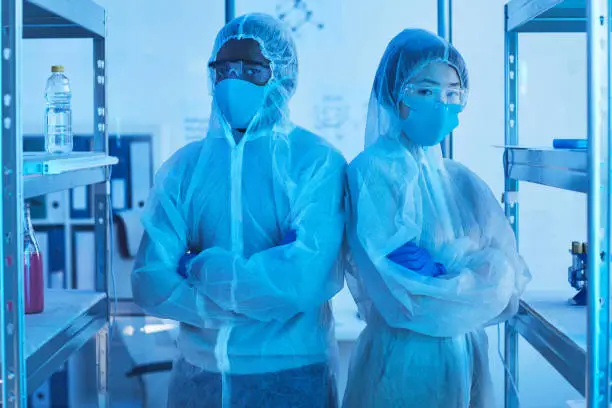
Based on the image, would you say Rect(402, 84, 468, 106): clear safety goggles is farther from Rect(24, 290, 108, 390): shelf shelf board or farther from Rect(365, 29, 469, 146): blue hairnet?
Rect(24, 290, 108, 390): shelf shelf board

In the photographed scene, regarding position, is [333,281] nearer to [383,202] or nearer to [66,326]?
[383,202]

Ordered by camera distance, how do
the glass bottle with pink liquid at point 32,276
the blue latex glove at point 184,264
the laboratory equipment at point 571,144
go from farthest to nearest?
1. the glass bottle with pink liquid at point 32,276
2. the blue latex glove at point 184,264
3. the laboratory equipment at point 571,144

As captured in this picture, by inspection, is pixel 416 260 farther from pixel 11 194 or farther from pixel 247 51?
pixel 11 194

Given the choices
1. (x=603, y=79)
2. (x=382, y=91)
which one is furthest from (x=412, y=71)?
(x=603, y=79)

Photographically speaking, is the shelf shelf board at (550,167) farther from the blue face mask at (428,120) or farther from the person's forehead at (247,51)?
the person's forehead at (247,51)

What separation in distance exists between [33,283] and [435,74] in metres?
0.99

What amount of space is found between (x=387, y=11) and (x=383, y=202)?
208cm

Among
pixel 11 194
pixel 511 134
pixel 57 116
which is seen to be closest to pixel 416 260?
pixel 511 134

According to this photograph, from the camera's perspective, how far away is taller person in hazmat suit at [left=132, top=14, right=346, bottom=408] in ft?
4.52

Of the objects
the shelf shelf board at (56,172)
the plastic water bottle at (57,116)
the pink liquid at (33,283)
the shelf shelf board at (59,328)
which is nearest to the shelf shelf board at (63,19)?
the plastic water bottle at (57,116)

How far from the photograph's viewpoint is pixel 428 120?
1.46 meters

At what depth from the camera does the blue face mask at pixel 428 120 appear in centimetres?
146

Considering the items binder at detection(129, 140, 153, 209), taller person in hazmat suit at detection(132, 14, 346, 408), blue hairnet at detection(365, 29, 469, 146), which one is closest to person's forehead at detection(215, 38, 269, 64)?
taller person in hazmat suit at detection(132, 14, 346, 408)

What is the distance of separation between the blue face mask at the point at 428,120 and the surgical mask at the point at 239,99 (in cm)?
31
